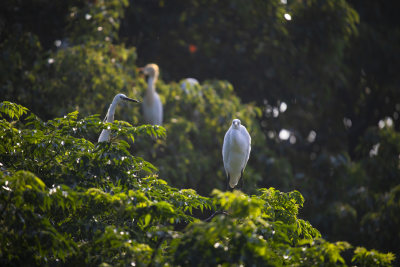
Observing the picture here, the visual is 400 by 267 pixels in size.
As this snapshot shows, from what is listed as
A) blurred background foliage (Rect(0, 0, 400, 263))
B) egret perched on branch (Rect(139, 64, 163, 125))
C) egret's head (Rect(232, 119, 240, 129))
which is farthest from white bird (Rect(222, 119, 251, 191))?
egret perched on branch (Rect(139, 64, 163, 125))

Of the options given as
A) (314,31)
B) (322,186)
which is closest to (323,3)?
(314,31)

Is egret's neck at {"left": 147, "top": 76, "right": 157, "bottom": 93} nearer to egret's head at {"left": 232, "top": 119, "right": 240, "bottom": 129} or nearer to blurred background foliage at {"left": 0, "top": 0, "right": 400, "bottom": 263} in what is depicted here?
blurred background foliage at {"left": 0, "top": 0, "right": 400, "bottom": 263}

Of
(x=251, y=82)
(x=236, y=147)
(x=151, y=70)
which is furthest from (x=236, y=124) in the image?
(x=251, y=82)

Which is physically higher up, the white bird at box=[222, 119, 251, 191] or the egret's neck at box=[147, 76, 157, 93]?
the white bird at box=[222, 119, 251, 191]

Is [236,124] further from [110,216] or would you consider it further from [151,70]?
[151,70]

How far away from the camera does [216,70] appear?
8375 mm

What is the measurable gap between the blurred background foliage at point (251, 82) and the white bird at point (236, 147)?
946mm

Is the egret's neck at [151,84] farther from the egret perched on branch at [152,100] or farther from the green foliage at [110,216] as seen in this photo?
the green foliage at [110,216]

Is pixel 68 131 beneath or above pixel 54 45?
above

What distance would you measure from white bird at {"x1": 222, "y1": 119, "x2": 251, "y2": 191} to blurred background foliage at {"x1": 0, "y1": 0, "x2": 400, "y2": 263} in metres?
0.95

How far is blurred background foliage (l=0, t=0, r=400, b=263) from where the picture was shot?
577 centimetres

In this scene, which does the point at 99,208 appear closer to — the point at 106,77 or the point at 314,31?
the point at 106,77

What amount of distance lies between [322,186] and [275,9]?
2776mm

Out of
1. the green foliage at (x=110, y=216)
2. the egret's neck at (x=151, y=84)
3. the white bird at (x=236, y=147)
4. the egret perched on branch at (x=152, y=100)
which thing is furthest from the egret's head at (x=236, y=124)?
the egret's neck at (x=151, y=84)
